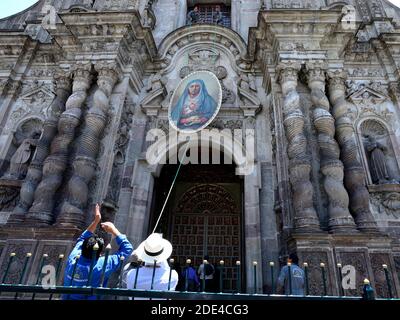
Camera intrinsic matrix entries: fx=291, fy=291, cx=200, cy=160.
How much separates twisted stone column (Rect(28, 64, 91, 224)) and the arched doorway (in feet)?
8.01

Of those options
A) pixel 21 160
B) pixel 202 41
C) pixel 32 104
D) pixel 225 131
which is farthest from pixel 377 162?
pixel 32 104

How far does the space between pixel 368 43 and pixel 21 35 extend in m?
10.4

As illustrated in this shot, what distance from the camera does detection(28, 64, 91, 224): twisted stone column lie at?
5785mm

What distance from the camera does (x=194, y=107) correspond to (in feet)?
22.5

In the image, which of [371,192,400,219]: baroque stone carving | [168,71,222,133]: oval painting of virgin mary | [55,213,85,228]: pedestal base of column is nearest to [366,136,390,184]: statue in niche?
[371,192,400,219]: baroque stone carving

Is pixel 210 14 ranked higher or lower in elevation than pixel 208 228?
higher

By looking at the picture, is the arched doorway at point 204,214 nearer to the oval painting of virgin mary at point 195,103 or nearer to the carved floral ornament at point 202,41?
the oval painting of virgin mary at point 195,103

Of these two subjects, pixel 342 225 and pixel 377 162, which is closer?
pixel 342 225

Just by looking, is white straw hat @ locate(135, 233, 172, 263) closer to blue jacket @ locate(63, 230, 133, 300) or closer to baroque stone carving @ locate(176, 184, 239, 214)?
blue jacket @ locate(63, 230, 133, 300)

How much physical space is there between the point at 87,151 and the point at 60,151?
1.89 ft

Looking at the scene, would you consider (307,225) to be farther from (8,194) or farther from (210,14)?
(210,14)

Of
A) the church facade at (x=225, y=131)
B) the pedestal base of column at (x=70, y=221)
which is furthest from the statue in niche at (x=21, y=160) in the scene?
the pedestal base of column at (x=70, y=221)

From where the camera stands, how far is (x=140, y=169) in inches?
288
